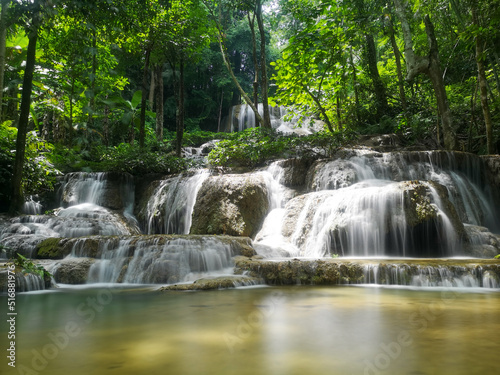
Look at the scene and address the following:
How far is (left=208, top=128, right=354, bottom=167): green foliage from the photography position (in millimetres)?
12219

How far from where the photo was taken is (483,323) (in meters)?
2.91

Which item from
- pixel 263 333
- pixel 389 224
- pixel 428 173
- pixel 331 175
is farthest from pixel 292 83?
pixel 263 333

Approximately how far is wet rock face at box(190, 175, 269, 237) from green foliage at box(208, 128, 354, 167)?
2.68 metres

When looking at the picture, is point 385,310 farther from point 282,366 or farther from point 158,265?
point 158,265

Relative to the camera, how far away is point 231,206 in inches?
382

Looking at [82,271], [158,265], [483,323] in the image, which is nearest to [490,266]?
[483,323]

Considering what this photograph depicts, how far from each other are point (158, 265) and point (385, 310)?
408 centimetres

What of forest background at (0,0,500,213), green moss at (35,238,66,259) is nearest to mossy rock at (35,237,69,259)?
green moss at (35,238,66,259)

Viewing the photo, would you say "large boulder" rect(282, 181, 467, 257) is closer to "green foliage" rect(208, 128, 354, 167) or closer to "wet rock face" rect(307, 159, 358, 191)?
"wet rock face" rect(307, 159, 358, 191)

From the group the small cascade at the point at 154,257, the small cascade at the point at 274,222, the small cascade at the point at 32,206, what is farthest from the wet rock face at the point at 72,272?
the small cascade at the point at 32,206

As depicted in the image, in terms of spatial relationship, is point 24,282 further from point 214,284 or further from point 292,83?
point 292,83

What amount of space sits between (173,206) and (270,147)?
4128mm

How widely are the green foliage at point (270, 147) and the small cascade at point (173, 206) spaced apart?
5.05 ft

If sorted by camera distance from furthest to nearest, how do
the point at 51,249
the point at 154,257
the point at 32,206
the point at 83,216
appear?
the point at 32,206 < the point at 83,216 < the point at 51,249 < the point at 154,257
